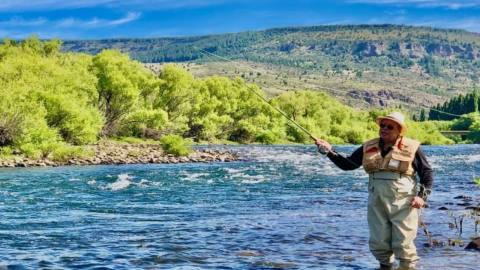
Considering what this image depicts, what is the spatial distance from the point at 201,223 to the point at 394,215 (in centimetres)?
801

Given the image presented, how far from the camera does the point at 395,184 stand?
878cm

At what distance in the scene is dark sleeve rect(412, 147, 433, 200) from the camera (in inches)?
344

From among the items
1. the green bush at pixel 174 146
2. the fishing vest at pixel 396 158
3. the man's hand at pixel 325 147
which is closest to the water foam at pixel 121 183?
the green bush at pixel 174 146

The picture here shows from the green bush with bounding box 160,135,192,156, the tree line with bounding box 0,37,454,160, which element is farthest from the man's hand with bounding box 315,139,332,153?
the green bush with bounding box 160,135,192,156

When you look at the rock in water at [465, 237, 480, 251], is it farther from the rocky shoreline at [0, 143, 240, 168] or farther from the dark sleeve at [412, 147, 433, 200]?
the rocky shoreline at [0, 143, 240, 168]

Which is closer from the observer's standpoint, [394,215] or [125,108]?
[394,215]

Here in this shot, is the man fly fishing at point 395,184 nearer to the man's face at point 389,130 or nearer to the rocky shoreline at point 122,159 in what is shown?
the man's face at point 389,130

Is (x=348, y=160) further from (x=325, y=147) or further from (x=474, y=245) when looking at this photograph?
(x=474, y=245)

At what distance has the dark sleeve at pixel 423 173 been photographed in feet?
28.7

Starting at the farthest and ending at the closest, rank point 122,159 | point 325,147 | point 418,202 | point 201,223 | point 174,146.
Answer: point 174,146
point 122,159
point 201,223
point 325,147
point 418,202

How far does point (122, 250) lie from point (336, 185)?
1670cm

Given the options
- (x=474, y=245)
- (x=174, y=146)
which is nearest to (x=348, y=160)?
(x=474, y=245)


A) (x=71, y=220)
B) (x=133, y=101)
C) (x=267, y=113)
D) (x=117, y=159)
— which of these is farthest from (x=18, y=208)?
(x=267, y=113)

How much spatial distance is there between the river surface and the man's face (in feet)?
9.27
